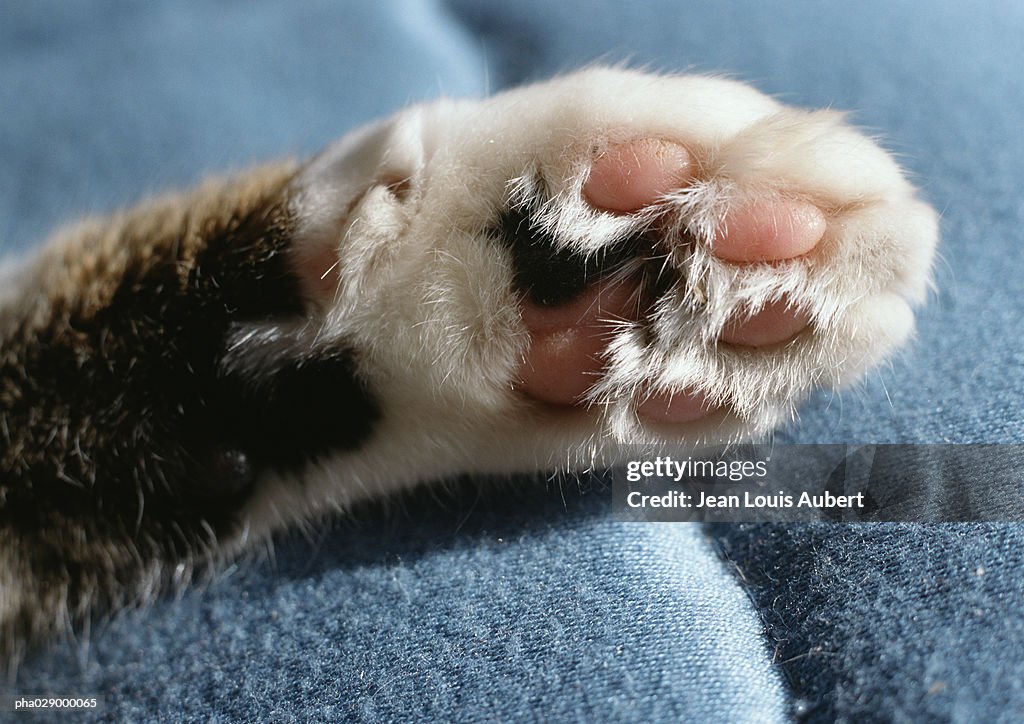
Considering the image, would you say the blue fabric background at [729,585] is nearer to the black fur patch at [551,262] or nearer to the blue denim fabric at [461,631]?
the blue denim fabric at [461,631]

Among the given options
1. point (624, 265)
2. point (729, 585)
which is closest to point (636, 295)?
point (624, 265)

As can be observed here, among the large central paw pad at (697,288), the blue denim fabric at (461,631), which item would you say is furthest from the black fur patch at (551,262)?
the blue denim fabric at (461,631)

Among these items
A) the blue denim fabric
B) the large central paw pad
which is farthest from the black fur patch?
the blue denim fabric

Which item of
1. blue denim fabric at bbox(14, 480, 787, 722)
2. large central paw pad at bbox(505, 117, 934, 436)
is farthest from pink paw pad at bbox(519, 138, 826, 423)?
blue denim fabric at bbox(14, 480, 787, 722)

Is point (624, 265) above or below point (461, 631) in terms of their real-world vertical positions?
above

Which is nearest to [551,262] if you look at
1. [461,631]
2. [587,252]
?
[587,252]

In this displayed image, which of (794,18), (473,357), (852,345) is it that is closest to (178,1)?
(794,18)

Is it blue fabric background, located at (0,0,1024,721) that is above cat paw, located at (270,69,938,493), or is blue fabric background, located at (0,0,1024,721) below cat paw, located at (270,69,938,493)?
below

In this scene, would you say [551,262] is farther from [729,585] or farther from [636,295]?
[729,585]

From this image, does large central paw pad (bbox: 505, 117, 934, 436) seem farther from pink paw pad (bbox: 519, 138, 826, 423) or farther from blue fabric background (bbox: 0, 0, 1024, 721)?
blue fabric background (bbox: 0, 0, 1024, 721)
